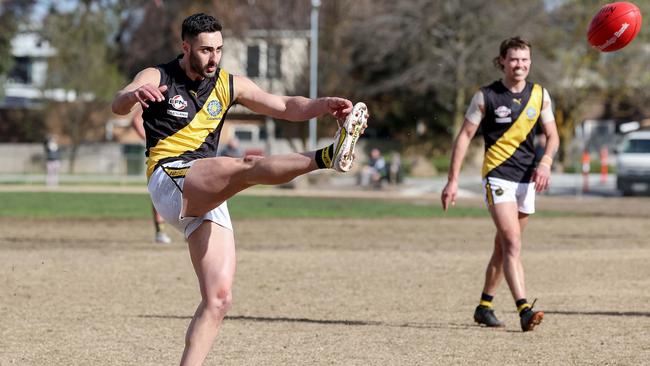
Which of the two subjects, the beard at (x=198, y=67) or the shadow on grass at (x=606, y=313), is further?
the shadow on grass at (x=606, y=313)

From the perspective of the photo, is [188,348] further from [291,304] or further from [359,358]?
[291,304]

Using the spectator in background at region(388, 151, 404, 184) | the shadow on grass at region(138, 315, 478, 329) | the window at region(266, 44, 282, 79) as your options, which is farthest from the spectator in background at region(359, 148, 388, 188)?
the shadow on grass at region(138, 315, 478, 329)

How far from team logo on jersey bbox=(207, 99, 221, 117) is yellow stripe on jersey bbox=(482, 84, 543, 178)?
3.41 meters

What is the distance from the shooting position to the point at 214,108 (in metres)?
6.60

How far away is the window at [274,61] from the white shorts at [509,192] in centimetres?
4364

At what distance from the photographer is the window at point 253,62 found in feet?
174

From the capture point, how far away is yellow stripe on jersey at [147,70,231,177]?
21.1ft

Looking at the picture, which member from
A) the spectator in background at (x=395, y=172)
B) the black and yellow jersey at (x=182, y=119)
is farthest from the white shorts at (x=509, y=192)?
the spectator in background at (x=395, y=172)

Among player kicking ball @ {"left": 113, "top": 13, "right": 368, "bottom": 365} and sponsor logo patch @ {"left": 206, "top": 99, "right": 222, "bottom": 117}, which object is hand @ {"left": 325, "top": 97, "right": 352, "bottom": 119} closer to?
player kicking ball @ {"left": 113, "top": 13, "right": 368, "bottom": 365}

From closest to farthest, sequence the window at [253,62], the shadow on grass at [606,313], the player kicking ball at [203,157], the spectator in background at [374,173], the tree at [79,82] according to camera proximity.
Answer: the player kicking ball at [203,157], the shadow on grass at [606,313], the spectator in background at [374,173], the window at [253,62], the tree at [79,82]

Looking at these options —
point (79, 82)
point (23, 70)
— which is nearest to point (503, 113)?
point (79, 82)

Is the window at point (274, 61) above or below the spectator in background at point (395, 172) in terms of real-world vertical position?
above

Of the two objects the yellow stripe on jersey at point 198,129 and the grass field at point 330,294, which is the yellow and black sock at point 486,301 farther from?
the yellow stripe on jersey at point 198,129

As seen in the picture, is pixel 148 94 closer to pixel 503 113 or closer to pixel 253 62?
pixel 503 113
